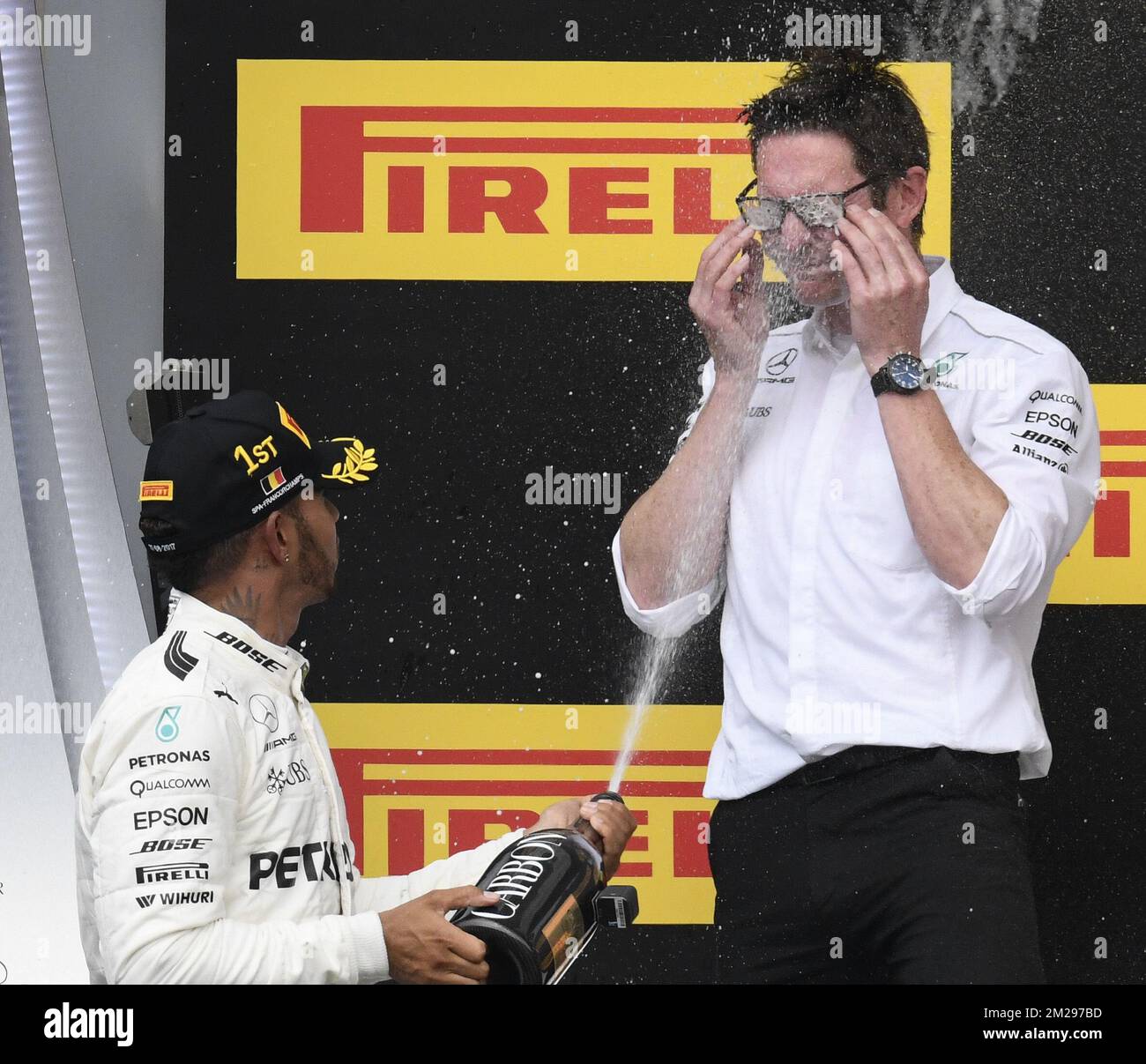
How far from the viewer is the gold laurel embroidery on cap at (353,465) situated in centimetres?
200

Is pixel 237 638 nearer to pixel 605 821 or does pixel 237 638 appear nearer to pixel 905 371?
pixel 605 821

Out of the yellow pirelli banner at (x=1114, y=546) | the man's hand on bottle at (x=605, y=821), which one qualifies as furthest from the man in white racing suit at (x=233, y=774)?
the yellow pirelli banner at (x=1114, y=546)

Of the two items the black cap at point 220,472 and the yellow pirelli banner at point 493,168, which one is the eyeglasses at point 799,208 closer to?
the yellow pirelli banner at point 493,168

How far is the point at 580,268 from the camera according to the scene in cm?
268

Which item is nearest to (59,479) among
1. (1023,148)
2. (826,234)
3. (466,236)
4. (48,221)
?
(48,221)

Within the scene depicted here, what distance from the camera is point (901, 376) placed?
2082mm

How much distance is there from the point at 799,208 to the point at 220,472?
105 cm

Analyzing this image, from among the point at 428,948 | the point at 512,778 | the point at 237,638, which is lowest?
the point at 512,778

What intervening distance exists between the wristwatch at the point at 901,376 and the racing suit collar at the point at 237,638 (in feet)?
3.05

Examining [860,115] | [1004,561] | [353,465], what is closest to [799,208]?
[860,115]

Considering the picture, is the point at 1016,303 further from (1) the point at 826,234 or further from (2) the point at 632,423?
(2) the point at 632,423

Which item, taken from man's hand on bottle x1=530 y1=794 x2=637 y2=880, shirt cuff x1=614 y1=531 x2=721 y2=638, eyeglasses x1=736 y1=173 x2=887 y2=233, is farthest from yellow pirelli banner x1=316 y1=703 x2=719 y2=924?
eyeglasses x1=736 y1=173 x2=887 y2=233

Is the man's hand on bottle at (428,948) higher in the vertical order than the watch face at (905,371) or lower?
lower
